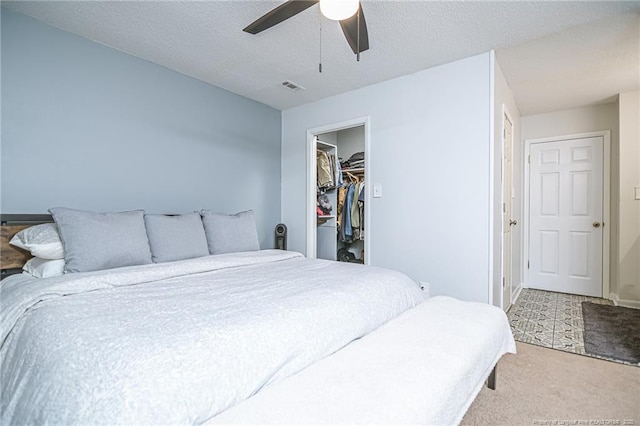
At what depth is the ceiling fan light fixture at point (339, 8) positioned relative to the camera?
1383 millimetres

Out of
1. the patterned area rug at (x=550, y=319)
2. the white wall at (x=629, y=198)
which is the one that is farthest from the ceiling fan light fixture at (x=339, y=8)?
the white wall at (x=629, y=198)

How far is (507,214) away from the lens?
3117mm

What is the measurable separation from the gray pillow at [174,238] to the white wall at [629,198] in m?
4.25

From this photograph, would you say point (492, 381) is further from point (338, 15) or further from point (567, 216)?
point (567, 216)

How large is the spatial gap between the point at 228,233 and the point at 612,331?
3.38 meters

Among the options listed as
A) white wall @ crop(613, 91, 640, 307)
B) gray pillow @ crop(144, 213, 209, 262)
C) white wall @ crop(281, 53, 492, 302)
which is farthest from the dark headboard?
white wall @ crop(613, 91, 640, 307)

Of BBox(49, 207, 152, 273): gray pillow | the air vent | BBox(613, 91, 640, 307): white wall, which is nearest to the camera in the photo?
BBox(49, 207, 152, 273): gray pillow

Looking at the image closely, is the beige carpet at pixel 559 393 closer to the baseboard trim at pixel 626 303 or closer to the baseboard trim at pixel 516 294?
the baseboard trim at pixel 516 294

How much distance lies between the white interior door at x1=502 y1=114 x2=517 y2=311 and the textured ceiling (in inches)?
21.2

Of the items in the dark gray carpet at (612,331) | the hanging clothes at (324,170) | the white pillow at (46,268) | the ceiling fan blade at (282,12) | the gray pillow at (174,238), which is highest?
the ceiling fan blade at (282,12)

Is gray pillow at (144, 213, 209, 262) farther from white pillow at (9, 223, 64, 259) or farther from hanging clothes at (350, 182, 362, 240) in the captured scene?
hanging clothes at (350, 182, 362, 240)

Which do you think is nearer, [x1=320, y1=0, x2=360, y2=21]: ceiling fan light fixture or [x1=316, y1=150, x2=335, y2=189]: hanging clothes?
[x1=320, y1=0, x2=360, y2=21]: ceiling fan light fixture

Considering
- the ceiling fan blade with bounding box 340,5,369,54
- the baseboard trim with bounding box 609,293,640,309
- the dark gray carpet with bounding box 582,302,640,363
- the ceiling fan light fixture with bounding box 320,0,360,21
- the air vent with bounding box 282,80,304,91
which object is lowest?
the dark gray carpet with bounding box 582,302,640,363

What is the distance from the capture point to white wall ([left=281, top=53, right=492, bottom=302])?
2.53 metres
